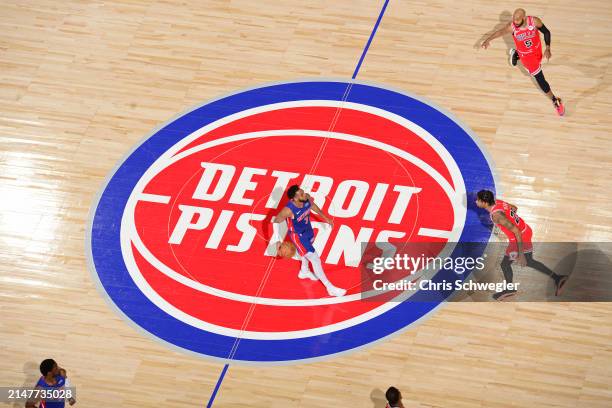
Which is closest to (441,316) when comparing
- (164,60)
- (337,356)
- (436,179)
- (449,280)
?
(449,280)

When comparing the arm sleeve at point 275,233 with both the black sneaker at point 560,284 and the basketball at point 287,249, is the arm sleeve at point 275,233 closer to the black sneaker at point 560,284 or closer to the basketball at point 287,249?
the basketball at point 287,249

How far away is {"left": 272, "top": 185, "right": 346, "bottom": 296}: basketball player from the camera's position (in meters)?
12.8

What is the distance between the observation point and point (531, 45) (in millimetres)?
14594

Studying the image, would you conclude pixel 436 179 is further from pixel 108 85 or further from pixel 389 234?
pixel 108 85

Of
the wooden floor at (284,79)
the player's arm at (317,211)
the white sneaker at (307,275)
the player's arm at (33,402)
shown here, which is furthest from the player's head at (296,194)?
the player's arm at (33,402)

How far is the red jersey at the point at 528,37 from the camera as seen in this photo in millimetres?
14531

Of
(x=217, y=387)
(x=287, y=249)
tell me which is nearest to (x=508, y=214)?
(x=287, y=249)

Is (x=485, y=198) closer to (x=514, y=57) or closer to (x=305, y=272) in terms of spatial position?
(x=305, y=272)

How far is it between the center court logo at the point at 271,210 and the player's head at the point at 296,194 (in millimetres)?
1304

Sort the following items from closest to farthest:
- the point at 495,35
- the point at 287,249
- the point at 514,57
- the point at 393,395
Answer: the point at 393,395 < the point at 287,249 < the point at 514,57 < the point at 495,35

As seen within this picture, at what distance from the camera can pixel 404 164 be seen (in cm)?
1458

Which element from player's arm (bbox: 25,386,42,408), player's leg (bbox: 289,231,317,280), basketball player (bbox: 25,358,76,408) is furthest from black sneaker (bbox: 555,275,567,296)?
player's arm (bbox: 25,386,42,408)

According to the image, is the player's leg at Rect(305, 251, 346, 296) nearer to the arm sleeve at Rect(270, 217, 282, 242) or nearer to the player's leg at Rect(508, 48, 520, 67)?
the arm sleeve at Rect(270, 217, 282, 242)

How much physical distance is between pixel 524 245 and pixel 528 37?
12.4ft
